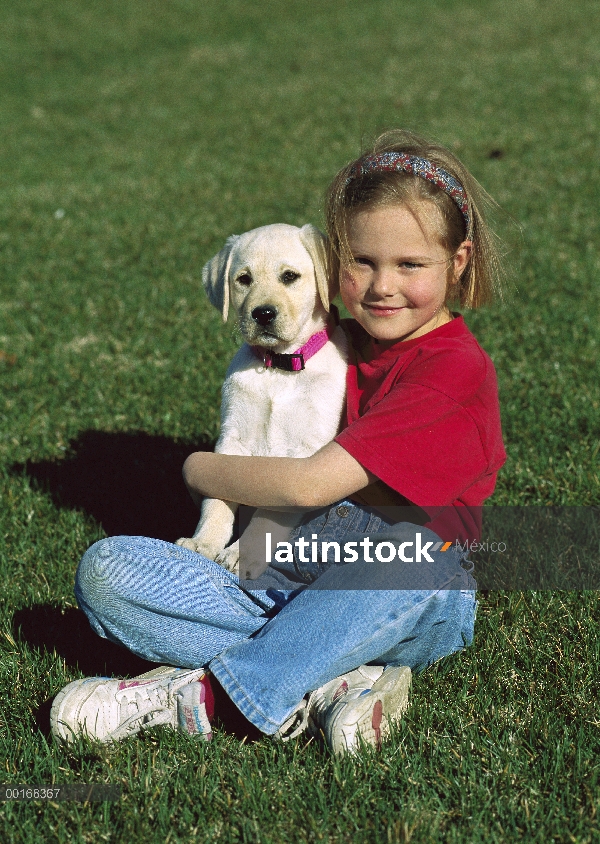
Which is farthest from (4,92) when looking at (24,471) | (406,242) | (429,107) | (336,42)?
(406,242)

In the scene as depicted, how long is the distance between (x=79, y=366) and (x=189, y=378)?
83 centimetres

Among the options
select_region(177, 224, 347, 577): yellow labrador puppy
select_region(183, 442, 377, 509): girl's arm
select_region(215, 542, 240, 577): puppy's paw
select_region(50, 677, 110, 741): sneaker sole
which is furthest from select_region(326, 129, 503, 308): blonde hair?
select_region(50, 677, 110, 741): sneaker sole

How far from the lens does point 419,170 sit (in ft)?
9.91

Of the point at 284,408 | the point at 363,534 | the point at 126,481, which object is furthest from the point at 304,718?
the point at 126,481

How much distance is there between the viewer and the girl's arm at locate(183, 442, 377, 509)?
2.88m

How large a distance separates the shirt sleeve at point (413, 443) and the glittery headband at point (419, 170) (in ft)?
2.12

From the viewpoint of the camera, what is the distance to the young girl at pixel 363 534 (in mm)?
2707

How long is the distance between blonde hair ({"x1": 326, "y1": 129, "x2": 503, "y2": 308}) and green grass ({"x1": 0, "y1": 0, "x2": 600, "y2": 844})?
Result: 0.37 metres

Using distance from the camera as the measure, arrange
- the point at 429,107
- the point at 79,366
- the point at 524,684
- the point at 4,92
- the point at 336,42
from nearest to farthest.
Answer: the point at 524,684 < the point at 79,366 < the point at 429,107 < the point at 4,92 < the point at 336,42

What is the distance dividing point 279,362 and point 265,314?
20 cm

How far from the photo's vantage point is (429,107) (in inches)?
476

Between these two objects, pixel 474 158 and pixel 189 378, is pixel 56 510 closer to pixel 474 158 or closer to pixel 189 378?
pixel 189 378

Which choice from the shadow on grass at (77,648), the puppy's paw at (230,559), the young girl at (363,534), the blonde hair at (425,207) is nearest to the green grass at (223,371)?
the shadow on grass at (77,648)

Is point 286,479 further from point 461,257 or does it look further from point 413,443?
point 461,257
